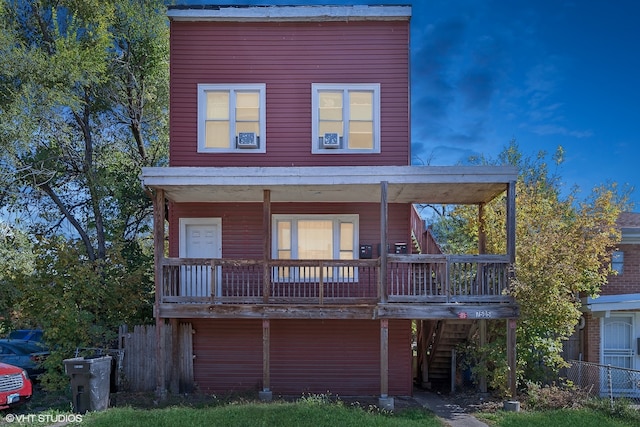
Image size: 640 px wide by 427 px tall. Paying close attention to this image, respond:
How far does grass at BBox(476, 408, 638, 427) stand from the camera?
30.0 feet

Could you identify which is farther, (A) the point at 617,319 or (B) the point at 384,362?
(A) the point at 617,319

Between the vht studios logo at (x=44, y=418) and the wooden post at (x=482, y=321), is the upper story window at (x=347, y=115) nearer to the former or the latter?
the wooden post at (x=482, y=321)

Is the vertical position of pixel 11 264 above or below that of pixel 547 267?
below

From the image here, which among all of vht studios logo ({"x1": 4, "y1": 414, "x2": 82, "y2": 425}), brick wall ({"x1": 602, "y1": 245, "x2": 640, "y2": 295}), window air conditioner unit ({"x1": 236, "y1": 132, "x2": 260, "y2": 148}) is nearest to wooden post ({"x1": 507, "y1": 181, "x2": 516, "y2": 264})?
brick wall ({"x1": 602, "y1": 245, "x2": 640, "y2": 295})

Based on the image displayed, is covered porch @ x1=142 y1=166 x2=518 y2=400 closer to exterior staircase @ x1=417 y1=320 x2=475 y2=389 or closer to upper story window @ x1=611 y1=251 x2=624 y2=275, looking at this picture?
exterior staircase @ x1=417 y1=320 x2=475 y2=389

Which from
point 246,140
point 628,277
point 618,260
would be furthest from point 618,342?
point 246,140

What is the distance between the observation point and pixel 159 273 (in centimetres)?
1091

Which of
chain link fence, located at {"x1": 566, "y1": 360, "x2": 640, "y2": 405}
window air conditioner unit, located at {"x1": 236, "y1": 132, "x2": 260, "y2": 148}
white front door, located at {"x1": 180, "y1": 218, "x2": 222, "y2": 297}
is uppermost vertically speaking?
Result: window air conditioner unit, located at {"x1": 236, "y1": 132, "x2": 260, "y2": 148}

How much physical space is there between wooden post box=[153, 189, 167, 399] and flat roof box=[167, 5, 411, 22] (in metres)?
5.01

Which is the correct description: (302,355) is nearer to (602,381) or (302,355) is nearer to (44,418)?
(44,418)

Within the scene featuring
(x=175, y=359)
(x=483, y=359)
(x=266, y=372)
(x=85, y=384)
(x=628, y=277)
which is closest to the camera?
(x=85, y=384)

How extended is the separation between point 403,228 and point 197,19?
298 inches

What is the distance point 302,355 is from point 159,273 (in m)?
4.17

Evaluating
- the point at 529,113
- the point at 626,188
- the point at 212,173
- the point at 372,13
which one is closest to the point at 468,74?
the point at 529,113
